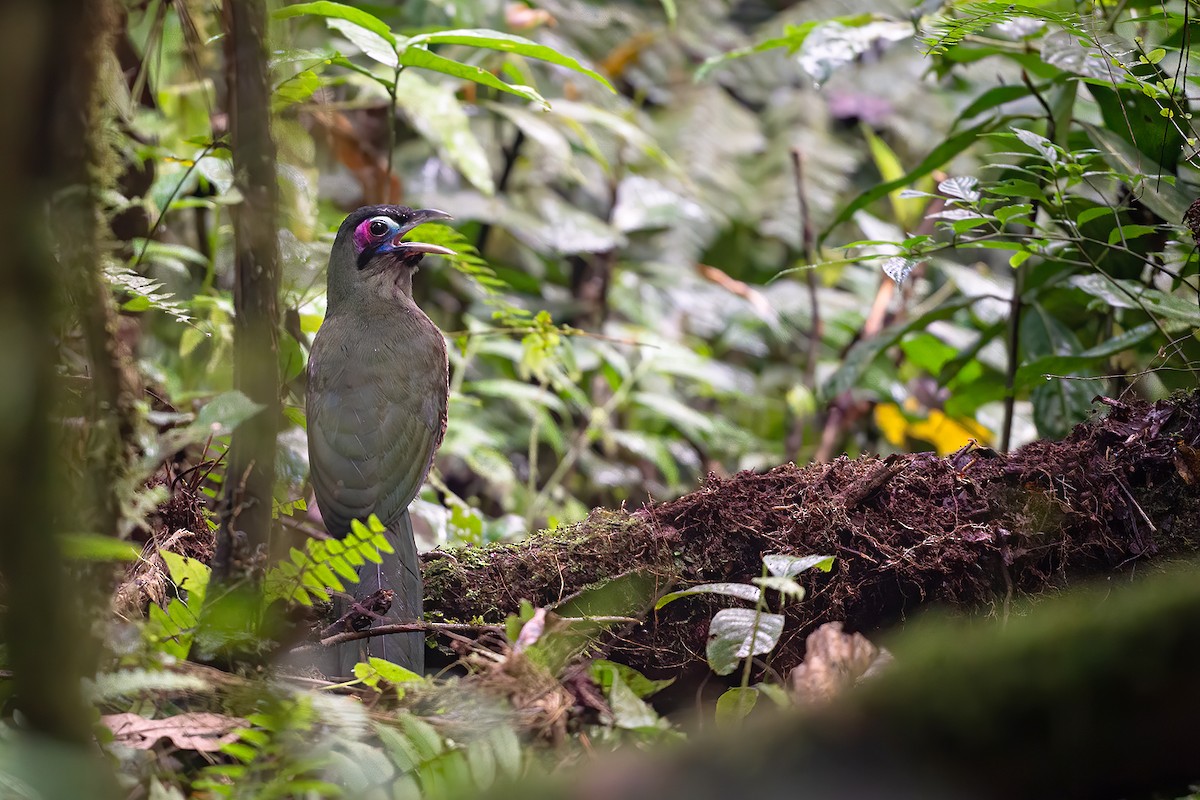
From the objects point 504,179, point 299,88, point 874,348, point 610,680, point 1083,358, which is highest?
point 299,88

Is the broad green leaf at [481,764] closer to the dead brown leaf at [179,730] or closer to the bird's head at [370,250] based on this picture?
the dead brown leaf at [179,730]

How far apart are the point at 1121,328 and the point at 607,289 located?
144 inches

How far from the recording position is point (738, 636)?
2.15 meters

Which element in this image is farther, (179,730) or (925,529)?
(925,529)

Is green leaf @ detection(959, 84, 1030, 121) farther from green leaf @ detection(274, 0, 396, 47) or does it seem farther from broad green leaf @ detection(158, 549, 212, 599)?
broad green leaf @ detection(158, 549, 212, 599)

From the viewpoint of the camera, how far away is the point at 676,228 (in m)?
7.82

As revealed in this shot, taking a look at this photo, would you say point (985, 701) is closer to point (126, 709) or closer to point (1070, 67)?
point (126, 709)

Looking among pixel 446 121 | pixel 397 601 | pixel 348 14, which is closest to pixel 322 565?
pixel 397 601

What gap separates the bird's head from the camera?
3732mm

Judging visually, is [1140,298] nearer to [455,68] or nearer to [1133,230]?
[1133,230]


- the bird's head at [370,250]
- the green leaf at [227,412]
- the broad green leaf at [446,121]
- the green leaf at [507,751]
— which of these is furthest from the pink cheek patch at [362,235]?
the green leaf at [507,751]

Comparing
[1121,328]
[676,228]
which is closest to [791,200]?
[676,228]

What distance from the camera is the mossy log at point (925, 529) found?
2504 mm

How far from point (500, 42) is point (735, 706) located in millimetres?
2236
